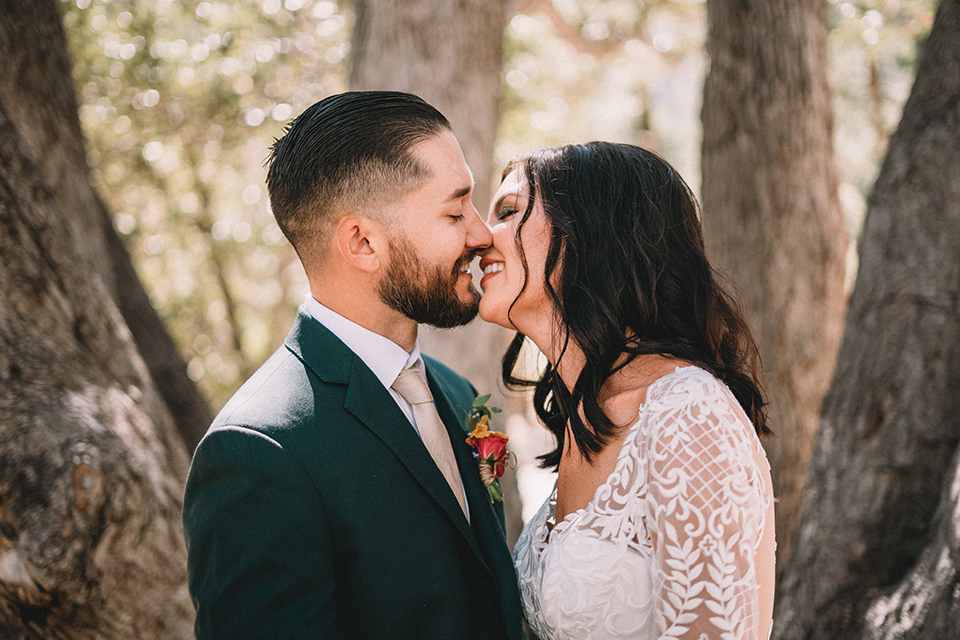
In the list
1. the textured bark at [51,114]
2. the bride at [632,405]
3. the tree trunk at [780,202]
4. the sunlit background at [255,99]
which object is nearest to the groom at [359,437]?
the bride at [632,405]

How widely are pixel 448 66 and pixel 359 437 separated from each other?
8.78 ft

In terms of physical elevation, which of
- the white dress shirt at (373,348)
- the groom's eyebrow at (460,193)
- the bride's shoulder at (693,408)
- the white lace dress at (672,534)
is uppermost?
the groom's eyebrow at (460,193)

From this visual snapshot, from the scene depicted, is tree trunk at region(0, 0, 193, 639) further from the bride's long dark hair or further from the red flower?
the bride's long dark hair

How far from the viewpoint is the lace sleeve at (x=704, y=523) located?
6.31ft

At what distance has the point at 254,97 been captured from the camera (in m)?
8.95

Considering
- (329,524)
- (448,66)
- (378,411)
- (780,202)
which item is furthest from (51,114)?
(780,202)

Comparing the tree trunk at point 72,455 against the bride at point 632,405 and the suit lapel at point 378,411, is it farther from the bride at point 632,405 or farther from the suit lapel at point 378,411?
the bride at point 632,405

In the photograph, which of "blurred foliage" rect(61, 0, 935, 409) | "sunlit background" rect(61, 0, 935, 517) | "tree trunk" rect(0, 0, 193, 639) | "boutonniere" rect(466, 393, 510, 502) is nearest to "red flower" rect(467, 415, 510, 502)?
"boutonniere" rect(466, 393, 510, 502)

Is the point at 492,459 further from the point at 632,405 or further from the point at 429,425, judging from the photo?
the point at 632,405

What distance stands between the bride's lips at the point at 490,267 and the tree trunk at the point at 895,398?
5.71 feet

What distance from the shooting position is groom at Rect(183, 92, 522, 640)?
180cm

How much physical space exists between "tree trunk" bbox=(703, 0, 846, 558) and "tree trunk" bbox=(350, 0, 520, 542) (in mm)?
1443

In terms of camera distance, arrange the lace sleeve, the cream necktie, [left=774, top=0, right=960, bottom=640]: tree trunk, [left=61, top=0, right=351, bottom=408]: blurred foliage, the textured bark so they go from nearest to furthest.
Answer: the lace sleeve
the cream necktie
[left=774, top=0, right=960, bottom=640]: tree trunk
the textured bark
[left=61, top=0, right=351, bottom=408]: blurred foliage

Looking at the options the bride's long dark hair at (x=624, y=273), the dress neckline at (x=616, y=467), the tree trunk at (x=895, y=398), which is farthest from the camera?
the tree trunk at (x=895, y=398)
